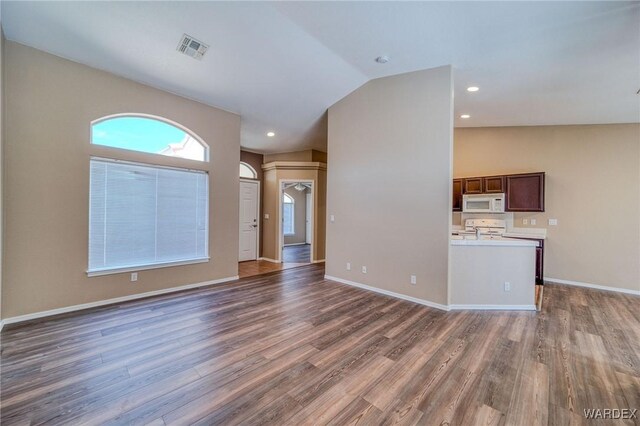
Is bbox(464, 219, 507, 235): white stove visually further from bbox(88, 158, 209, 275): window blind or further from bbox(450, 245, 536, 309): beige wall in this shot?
bbox(88, 158, 209, 275): window blind

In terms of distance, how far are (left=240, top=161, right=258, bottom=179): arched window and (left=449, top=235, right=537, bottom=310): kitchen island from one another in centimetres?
564

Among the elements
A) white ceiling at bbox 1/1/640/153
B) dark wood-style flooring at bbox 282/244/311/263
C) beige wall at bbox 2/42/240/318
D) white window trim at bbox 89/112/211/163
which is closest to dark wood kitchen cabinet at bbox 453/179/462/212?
white ceiling at bbox 1/1/640/153

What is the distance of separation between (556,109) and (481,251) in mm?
2957

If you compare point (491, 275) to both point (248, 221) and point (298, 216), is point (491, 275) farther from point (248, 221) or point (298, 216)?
point (298, 216)

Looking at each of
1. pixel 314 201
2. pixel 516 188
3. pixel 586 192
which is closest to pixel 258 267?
pixel 314 201

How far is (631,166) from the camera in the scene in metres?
4.61

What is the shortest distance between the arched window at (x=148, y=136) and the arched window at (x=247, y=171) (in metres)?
2.76

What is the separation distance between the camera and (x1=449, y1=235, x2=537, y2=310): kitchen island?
11.9 ft

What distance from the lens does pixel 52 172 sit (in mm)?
3195

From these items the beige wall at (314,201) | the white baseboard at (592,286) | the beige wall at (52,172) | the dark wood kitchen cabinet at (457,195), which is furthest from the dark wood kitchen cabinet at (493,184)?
the beige wall at (52,172)

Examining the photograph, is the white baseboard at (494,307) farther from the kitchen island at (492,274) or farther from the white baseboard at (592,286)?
the white baseboard at (592,286)

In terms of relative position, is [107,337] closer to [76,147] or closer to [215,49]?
[76,147]

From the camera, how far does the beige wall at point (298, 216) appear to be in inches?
409

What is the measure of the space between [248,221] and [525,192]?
639cm
